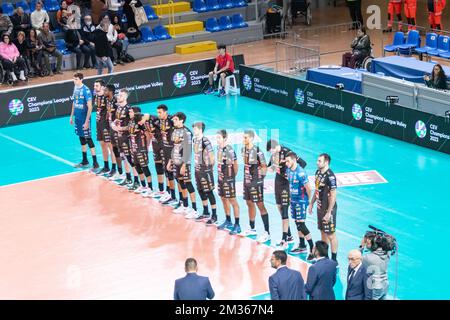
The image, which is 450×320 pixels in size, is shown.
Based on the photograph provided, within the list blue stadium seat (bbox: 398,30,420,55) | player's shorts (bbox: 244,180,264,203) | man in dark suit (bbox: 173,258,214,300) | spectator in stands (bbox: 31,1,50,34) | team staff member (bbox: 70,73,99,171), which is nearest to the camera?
man in dark suit (bbox: 173,258,214,300)

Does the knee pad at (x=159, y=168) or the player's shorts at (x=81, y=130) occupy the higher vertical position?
the player's shorts at (x=81, y=130)

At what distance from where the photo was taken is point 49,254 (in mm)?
17828

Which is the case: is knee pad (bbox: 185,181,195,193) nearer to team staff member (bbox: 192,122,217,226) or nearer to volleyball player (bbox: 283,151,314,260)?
team staff member (bbox: 192,122,217,226)

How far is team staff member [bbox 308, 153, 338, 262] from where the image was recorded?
15.9 metres

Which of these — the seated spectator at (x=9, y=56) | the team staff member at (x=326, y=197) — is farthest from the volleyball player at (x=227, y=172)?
the seated spectator at (x=9, y=56)

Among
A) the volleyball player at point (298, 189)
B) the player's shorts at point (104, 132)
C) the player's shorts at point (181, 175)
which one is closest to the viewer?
the volleyball player at point (298, 189)

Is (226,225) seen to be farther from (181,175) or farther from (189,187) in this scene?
(181,175)

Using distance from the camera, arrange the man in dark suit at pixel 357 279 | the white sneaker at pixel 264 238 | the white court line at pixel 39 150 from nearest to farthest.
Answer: the man in dark suit at pixel 357 279, the white sneaker at pixel 264 238, the white court line at pixel 39 150

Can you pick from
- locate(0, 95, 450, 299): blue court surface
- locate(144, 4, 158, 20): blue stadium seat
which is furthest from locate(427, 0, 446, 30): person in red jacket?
locate(144, 4, 158, 20): blue stadium seat

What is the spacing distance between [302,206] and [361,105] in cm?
872

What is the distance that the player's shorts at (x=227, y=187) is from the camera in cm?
1789

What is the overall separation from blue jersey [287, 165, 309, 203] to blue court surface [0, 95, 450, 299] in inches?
57.4

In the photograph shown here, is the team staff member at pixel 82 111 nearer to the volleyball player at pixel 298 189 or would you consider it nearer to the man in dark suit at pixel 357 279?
the volleyball player at pixel 298 189

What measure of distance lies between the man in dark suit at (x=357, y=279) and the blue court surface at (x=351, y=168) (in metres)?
2.23
